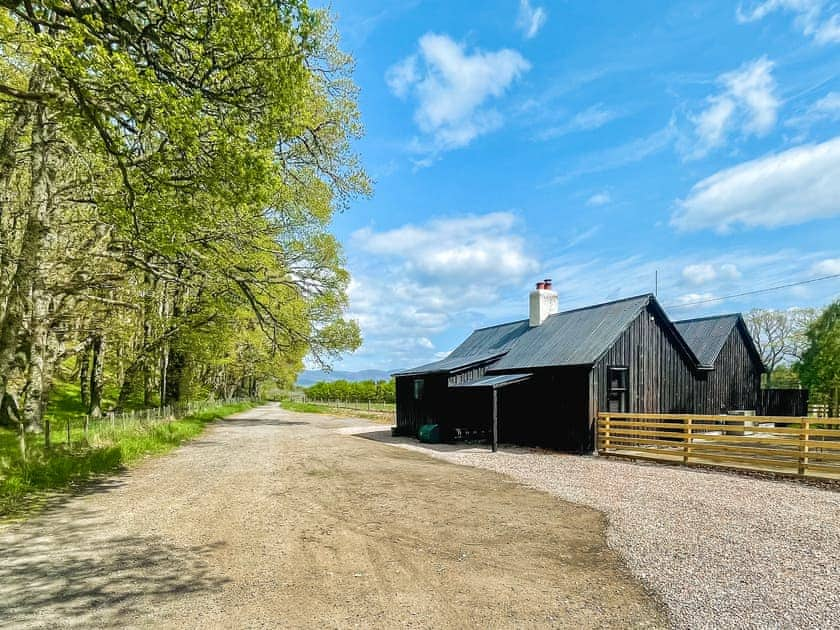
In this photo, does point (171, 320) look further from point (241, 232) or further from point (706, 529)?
point (706, 529)

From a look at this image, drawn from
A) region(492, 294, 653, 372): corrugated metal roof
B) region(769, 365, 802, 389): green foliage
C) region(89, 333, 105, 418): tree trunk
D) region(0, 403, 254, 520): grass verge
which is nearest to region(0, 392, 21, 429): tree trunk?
region(89, 333, 105, 418): tree trunk

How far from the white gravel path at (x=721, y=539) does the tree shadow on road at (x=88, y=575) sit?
499cm

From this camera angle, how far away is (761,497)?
28.8 ft

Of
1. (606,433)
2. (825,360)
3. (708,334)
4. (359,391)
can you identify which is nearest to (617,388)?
(606,433)

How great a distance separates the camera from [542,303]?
2089 centimetres

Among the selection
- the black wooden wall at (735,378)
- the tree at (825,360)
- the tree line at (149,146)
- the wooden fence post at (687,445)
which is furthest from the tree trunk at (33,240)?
the tree at (825,360)

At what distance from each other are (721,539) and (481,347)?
55.5 feet

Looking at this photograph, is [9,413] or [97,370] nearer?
[9,413]

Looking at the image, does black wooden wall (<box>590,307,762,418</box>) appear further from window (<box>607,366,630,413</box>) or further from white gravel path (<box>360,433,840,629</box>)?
white gravel path (<box>360,433,840,629</box>)

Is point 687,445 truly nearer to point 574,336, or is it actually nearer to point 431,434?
point 574,336

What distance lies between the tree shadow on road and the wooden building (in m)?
11.2

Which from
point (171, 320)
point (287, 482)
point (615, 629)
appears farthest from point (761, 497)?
point (171, 320)

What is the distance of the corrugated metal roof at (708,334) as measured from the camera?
22.2 m

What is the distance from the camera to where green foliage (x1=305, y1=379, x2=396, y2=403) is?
190 feet
